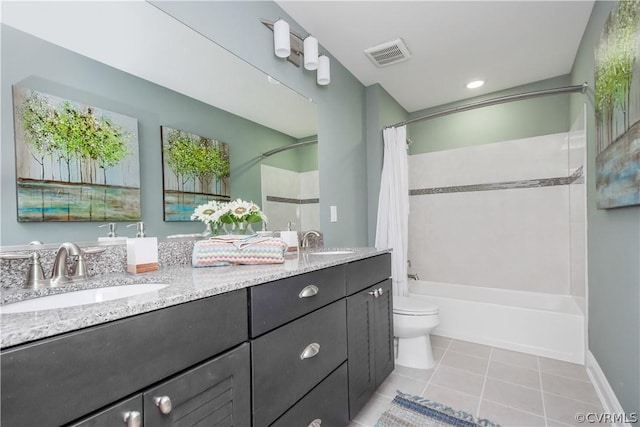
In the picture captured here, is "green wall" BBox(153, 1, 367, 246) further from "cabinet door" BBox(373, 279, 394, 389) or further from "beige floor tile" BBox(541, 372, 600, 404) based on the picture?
"beige floor tile" BBox(541, 372, 600, 404)

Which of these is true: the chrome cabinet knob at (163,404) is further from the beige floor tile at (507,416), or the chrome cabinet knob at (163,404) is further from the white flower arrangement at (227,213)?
the beige floor tile at (507,416)

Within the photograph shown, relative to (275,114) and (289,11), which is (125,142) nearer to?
(275,114)

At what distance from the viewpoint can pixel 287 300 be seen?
39.3 inches

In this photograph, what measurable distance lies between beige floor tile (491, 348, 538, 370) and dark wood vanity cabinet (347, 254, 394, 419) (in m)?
0.98

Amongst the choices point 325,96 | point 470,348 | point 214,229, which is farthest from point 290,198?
point 470,348

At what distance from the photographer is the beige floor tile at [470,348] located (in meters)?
2.22

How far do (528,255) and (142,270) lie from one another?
3.20m

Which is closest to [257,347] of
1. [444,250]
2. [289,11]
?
[289,11]

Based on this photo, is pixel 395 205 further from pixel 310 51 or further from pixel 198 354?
pixel 198 354

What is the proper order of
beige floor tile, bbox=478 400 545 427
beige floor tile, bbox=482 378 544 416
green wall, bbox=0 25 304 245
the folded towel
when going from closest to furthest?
green wall, bbox=0 25 304 245 < the folded towel < beige floor tile, bbox=478 400 545 427 < beige floor tile, bbox=482 378 544 416

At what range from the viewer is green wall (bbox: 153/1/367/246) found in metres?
1.41

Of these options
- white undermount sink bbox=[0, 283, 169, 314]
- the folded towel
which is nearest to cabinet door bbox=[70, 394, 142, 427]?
white undermount sink bbox=[0, 283, 169, 314]

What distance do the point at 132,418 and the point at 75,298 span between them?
411 millimetres

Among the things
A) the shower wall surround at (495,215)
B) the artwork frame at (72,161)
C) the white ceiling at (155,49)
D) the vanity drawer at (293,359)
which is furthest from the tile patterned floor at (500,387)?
the white ceiling at (155,49)
